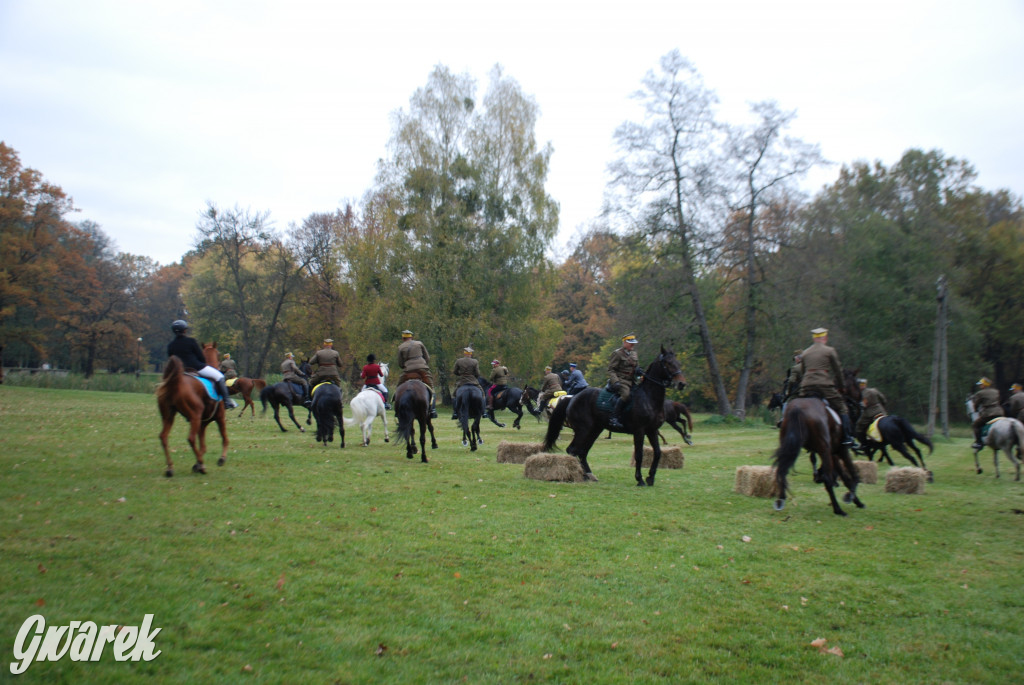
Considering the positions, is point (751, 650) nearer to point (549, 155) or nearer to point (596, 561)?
point (596, 561)

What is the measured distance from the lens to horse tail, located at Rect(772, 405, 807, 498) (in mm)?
9273

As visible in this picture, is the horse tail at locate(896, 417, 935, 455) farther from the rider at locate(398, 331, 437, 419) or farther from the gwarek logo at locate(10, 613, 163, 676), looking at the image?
the gwarek logo at locate(10, 613, 163, 676)

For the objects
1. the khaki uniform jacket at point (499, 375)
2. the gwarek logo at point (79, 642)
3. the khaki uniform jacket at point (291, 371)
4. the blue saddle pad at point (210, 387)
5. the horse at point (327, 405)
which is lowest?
the gwarek logo at point (79, 642)

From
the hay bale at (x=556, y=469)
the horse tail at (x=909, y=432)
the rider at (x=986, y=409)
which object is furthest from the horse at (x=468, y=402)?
the rider at (x=986, y=409)

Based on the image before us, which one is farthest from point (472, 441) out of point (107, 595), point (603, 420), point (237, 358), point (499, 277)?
point (237, 358)

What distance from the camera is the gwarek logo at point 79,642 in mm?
3971

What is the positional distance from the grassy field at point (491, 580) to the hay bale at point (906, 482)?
129 centimetres

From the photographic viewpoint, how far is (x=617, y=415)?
11789 millimetres

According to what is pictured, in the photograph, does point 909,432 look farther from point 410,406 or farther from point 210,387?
point 210,387

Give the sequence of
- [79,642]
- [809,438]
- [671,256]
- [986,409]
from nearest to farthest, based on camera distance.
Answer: [79,642] → [809,438] → [986,409] → [671,256]

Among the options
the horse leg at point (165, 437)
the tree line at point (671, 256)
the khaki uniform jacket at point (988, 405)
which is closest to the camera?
the horse leg at point (165, 437)

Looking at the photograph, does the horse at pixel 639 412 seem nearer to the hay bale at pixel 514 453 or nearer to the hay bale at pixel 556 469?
the hay bale at pixel 556 469

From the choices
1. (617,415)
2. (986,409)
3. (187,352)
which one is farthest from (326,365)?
(986,409)

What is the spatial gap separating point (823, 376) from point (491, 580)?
262 inches
